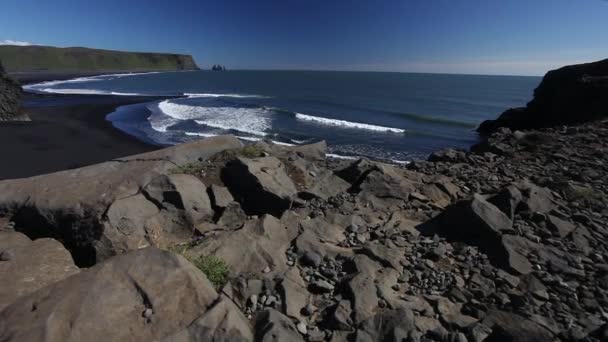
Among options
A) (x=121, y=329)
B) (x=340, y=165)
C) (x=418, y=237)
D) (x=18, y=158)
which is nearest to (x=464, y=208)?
(x=418, y=237)

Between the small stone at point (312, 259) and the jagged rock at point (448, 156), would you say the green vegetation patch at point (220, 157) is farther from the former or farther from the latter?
the jagged rock at point (448, 156)

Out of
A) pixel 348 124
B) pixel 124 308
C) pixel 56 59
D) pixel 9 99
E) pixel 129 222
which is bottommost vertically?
pixel 348 124

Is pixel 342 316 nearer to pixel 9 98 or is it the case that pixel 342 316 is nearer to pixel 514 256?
pixel 514 256

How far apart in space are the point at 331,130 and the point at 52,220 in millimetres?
23253

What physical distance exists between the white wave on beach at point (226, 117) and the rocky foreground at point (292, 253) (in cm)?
1839

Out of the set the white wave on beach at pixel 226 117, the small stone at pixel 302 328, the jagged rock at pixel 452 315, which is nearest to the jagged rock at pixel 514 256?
the jagged rock at pixel 452 315

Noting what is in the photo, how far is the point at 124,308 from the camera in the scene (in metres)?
3.52

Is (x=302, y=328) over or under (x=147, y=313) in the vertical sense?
under

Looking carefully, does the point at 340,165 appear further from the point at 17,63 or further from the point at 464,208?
the point at 17,63

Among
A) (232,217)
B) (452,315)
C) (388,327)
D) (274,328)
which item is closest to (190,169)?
(232,217)

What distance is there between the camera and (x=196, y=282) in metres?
3.92

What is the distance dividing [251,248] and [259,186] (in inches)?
78.8

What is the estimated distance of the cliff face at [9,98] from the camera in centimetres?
2533

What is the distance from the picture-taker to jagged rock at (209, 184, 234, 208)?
7.21m
